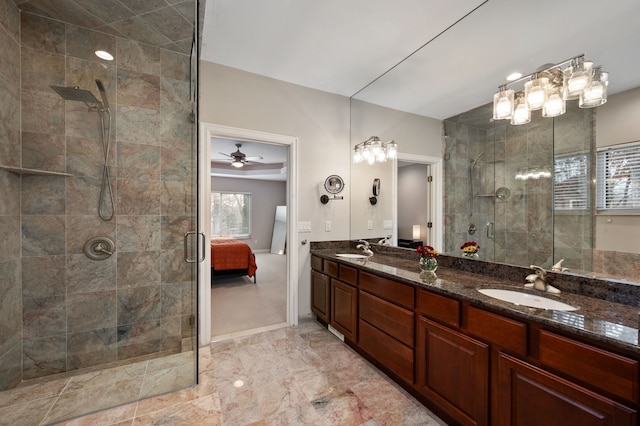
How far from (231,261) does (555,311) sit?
4.53 metres

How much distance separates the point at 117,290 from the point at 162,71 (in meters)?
1.98

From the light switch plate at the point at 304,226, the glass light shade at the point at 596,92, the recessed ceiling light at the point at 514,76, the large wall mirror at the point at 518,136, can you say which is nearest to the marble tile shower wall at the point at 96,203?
the light switch plate at the point at 304,226

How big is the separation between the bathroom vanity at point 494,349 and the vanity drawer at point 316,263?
700mm

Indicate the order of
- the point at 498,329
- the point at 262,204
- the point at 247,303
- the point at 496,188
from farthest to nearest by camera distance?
the point at 262,204 < the point at 247,303 < the point at 496,188 < the point at 498,329

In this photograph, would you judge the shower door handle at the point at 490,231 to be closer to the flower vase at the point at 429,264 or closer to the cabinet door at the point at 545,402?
the flower vase at the point at 429,264

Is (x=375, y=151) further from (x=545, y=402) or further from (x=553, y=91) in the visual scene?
(x=545, y=402)

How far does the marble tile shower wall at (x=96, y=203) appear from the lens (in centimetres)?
198

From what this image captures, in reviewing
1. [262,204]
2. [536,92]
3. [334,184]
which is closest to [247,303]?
[334,184]

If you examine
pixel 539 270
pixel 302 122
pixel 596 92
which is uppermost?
pixel 302 122

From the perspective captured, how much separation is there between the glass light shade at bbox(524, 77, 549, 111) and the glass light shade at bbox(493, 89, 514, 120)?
0.10 m

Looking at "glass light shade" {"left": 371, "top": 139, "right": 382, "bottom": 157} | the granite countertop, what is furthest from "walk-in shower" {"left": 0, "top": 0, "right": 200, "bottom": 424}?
"glass light shade" {"left": 371, "top": 139, "right": 382, "bottom": 157}

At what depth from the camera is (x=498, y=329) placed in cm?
129

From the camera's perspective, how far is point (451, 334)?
1.51 meters

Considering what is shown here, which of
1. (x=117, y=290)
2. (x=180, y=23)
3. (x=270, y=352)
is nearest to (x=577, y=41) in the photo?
(x=180, y=23)
